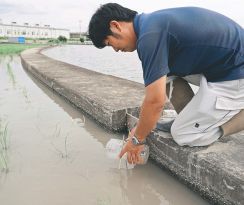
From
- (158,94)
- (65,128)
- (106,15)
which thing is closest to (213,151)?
(158,94)

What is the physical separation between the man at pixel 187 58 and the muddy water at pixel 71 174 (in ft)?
0.88

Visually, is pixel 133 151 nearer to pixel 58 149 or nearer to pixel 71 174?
pixel 71 174

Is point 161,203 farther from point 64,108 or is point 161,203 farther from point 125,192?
point 64,108

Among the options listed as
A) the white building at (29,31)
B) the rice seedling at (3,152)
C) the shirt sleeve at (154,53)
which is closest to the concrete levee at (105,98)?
the rice seedling at (3,152)

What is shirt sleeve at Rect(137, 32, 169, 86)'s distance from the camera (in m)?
1.62

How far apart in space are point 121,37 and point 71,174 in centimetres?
103

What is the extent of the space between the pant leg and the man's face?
504mm

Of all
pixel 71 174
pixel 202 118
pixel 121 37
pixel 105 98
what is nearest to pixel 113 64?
pixel 105 98

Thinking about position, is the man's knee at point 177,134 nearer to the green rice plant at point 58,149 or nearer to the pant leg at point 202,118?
the pant leg at point 202,118

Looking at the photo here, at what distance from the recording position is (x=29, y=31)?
89312 mm

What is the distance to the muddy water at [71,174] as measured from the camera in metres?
1.96

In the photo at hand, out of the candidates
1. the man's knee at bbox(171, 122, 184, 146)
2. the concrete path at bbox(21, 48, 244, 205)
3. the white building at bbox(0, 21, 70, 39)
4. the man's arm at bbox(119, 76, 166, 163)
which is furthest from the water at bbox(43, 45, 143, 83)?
the white building at bbox(0, 21, 70, 39)

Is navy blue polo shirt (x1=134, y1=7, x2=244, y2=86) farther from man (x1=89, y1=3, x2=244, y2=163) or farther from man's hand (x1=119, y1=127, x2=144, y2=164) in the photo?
man's hand (x1=119, y1=127, x2=144, y2=164)

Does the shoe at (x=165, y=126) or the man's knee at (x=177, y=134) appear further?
the shoe at (x=165, y=126)
